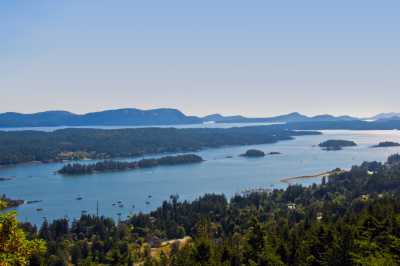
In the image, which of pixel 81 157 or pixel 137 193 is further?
pixel 81 157

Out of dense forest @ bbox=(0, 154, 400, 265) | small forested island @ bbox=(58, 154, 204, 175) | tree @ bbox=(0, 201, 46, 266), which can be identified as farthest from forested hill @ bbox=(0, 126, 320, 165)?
tree @ bbox=(0, 201, 46, 266)

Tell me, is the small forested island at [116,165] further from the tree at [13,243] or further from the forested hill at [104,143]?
the tree at [13,243]

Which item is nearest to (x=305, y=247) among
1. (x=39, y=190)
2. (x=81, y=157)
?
(x=39, y=190)

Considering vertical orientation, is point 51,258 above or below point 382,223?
below

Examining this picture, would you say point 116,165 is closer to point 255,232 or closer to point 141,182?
point 141,182

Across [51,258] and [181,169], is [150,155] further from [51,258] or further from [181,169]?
[51,258]

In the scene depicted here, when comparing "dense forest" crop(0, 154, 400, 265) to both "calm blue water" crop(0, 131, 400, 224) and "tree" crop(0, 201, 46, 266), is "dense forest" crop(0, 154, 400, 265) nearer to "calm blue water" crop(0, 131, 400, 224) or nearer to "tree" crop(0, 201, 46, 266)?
"tree" crop(0, 201, 46, 266)

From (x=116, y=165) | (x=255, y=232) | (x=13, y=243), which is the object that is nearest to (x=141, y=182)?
(x=116, y=165)
